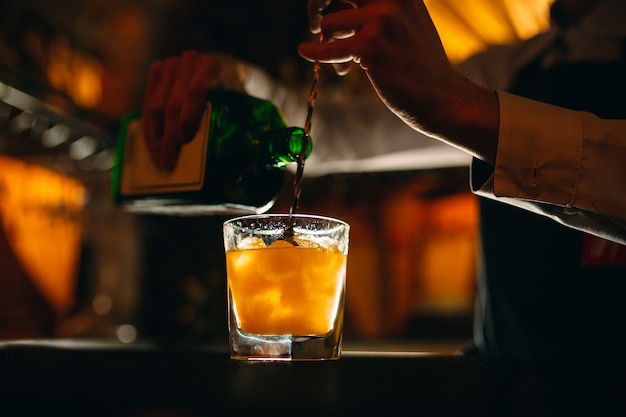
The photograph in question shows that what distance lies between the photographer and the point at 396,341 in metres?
3.96

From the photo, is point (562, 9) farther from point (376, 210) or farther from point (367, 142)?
point (376, 210)

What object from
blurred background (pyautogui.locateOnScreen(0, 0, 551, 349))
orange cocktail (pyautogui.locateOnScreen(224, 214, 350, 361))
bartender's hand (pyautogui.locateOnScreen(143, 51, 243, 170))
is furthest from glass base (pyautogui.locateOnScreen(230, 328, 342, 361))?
blurred background (pyautogui.locateOnScreen(0, 0, 551, 349))

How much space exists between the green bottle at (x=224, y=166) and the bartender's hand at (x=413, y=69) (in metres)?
0.23

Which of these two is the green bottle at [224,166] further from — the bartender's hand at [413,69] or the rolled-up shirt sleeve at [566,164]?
the rolled-up shirt sleeve at [566,164]

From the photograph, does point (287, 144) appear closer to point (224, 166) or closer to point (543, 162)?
point (224, 166)

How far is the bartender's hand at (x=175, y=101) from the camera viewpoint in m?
0.96

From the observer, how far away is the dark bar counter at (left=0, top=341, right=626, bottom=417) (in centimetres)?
36

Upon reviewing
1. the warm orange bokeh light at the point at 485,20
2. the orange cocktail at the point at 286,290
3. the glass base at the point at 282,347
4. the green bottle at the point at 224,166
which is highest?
the warm orange bokeh light at the point at 485,20

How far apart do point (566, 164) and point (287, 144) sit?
37 cm

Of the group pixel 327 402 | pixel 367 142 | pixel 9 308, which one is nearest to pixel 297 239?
pixel 327 402

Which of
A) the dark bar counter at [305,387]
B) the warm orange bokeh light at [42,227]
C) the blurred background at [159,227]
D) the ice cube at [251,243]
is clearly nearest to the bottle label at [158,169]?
the ice cube at [251,243]

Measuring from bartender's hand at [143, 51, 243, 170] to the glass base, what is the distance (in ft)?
1.29

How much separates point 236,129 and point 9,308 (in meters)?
3.87

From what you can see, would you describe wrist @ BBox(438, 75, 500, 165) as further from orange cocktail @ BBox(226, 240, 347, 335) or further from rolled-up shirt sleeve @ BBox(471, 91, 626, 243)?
orange cocktail @ BBox(226, 240, 347, 335)
